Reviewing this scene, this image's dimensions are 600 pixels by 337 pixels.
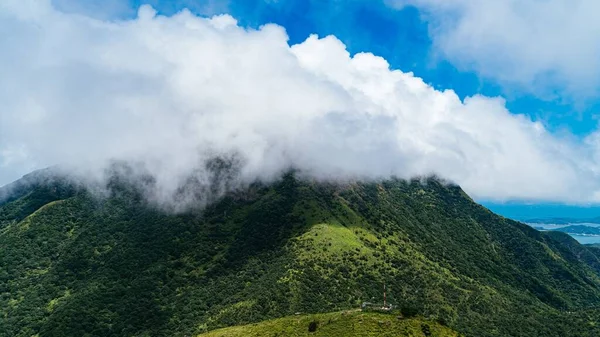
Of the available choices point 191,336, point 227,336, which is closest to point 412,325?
point 227,336

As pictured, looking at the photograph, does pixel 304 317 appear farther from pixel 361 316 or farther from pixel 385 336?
pixel 385 336

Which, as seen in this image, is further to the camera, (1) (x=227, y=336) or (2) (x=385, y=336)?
(1) (x=227, y=336)

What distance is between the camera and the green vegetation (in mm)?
124562

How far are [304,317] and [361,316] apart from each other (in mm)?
24230

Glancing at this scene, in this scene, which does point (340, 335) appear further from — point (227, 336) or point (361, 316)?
point (227, 336)

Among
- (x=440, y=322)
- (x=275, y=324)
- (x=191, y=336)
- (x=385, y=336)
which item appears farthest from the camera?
(x=191, y=336)

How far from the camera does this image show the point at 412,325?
126312mm

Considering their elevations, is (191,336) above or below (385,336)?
below

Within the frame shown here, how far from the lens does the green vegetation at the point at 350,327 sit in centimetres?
12456

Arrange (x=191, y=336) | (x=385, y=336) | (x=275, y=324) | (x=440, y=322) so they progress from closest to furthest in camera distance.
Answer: (x=385, y=336)
(x=440, y=322)
(x=275, y=324)
(x=191, y=336)

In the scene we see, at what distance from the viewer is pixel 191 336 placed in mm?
198375

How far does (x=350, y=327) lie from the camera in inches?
5138

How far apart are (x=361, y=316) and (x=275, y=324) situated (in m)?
32.6

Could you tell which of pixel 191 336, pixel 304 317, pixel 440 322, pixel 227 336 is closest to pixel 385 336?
pixel 440 322
